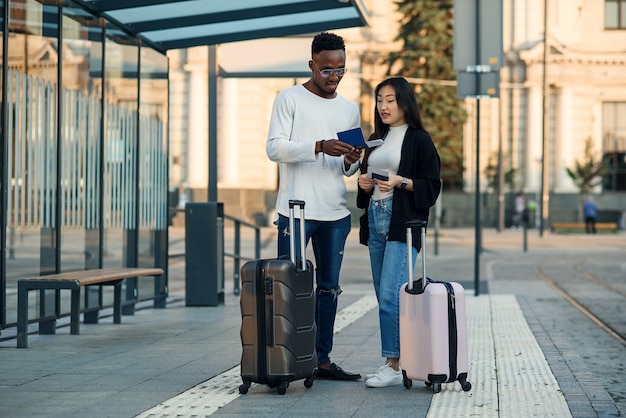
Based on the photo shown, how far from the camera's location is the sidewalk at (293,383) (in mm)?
6430

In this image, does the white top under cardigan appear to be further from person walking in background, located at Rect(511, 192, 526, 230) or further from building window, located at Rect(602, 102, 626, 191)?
building window, located at Rect(602, 102, 626, 191)

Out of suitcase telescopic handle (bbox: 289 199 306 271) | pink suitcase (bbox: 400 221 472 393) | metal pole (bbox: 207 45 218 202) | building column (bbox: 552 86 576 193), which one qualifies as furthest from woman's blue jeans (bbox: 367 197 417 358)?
building column (bbox: 552 86 576 193)

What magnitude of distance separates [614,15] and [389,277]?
46.4 m

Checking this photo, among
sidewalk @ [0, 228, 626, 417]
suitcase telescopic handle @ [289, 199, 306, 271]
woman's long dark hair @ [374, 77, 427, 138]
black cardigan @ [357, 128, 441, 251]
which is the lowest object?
sidewalk @ [0, 228, 626, 417]

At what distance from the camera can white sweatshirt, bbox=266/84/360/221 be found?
7.19 metres

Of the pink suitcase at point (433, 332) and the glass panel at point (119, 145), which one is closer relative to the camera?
the pink suitcase at point (433, 332)

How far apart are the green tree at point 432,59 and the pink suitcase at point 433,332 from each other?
41096 millimetres

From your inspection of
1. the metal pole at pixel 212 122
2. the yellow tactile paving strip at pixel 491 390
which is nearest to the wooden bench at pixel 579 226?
the metal pole at pixel 212 122

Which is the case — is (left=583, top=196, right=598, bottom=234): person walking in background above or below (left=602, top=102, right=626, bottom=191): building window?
below

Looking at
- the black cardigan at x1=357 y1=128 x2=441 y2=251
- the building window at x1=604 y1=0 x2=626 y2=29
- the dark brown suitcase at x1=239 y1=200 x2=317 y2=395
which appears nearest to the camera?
the dark brown suitcase at x1=239 y1=200 x2=317 y2=395

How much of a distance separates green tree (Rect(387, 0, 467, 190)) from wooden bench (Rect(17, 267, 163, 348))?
36884 millimetres

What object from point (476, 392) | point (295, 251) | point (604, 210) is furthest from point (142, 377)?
point (604, 210)

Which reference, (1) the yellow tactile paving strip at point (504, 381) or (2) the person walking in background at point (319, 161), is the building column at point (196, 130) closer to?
(1) the yellow tactile paving strip at point (504, 381)

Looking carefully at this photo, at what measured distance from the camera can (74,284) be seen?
960 centimetres
